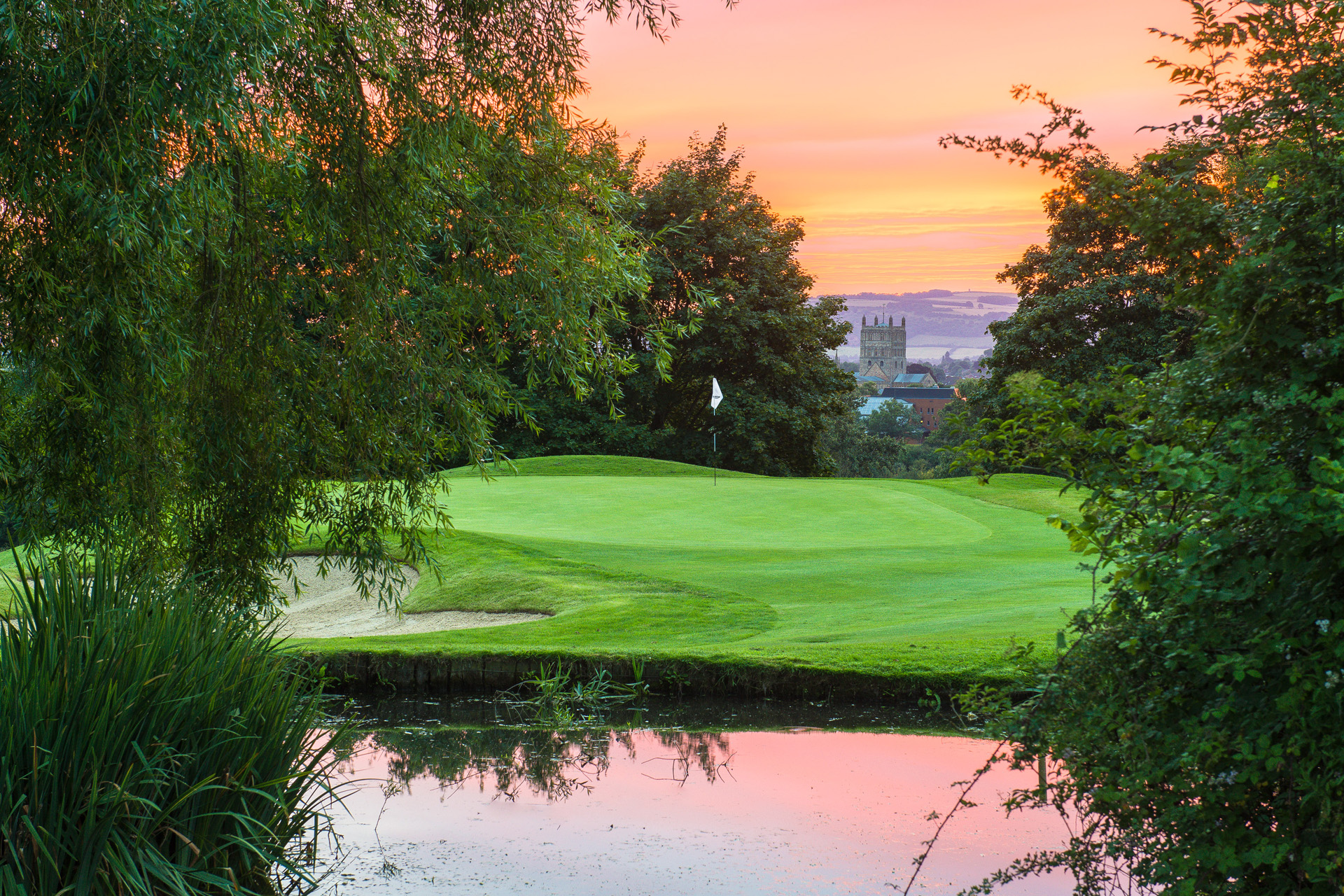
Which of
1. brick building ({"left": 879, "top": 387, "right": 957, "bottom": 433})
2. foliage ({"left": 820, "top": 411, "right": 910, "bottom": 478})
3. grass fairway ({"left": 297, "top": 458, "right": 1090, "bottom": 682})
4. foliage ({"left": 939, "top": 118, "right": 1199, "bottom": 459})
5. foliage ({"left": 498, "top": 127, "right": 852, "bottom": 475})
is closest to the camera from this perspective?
grass fairway ({"left": 297, "top": 458, "right": 1090, "bottom": 682})

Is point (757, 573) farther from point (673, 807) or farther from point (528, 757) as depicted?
point (673, 807)

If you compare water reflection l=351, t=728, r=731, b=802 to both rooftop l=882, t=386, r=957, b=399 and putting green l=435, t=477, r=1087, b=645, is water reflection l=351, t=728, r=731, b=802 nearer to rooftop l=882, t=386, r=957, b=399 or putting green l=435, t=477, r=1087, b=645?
putting green l=435, t=477, r=1087, b=645

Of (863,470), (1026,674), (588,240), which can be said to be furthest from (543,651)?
(863,470)

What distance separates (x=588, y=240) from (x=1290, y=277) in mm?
4440

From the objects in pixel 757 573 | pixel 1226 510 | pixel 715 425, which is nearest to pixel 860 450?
pixel 715 425

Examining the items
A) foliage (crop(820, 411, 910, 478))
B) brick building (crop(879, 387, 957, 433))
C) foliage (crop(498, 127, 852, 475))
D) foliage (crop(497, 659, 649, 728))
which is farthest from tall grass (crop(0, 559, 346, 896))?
brick building (crop(879, 387, 957, 433))

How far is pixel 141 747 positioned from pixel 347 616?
8.70m

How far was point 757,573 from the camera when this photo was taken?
12.9 m

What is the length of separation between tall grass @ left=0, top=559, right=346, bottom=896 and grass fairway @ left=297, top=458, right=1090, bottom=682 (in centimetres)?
323

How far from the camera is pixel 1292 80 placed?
2967 millimetres

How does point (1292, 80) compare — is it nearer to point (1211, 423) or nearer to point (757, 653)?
point (1211, 423)

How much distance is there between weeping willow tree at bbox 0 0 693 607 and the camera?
15.8 feet

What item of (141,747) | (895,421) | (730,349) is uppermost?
(730,349)

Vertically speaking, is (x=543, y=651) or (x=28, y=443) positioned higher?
(x=28, y=443)
